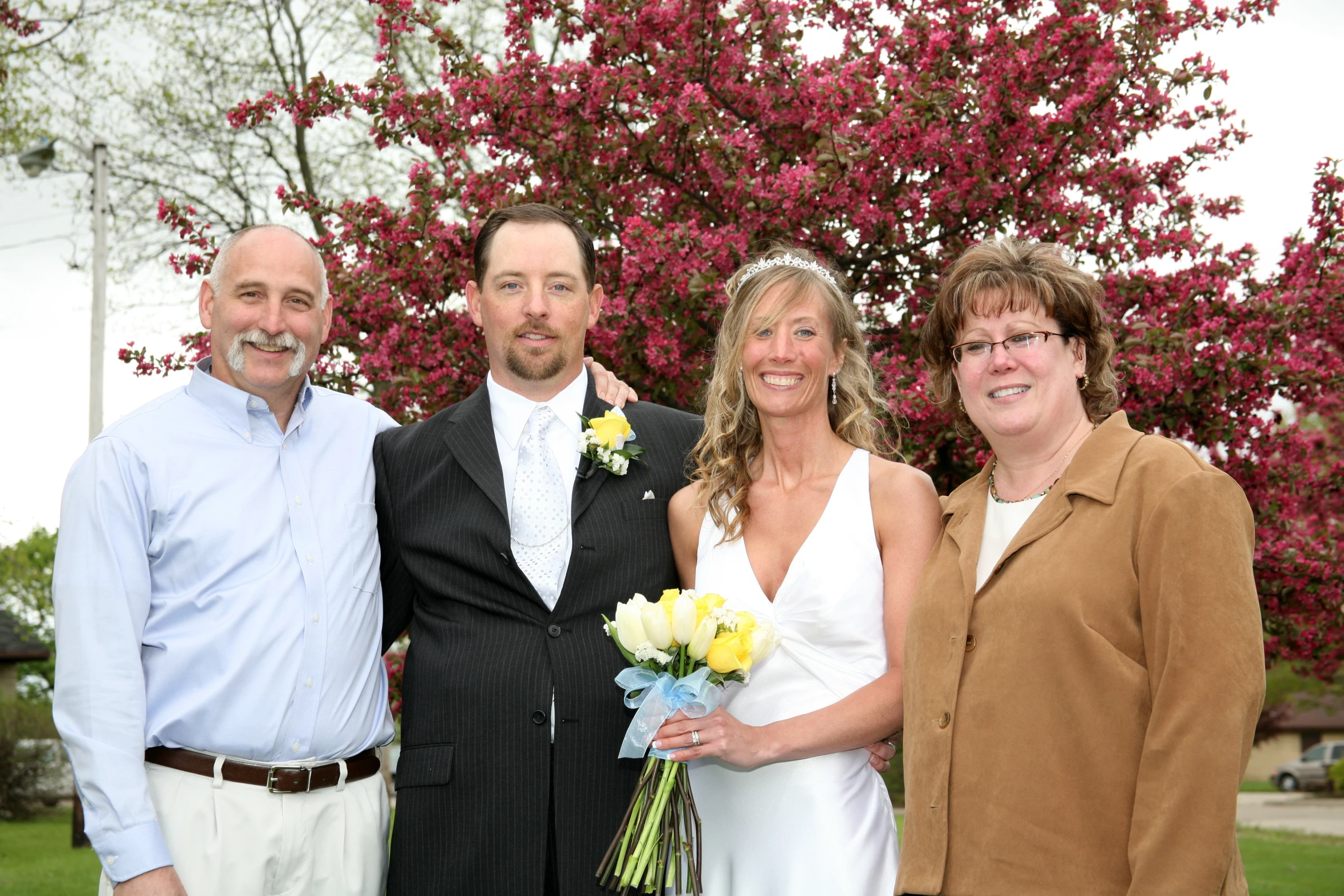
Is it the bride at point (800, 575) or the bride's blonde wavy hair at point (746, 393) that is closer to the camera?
the bride at point (800, 575)

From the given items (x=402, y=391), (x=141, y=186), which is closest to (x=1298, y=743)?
(x=141, y=186)

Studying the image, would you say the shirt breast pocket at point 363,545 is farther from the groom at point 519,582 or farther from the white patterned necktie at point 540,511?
the white patterned necktie at point 540,511

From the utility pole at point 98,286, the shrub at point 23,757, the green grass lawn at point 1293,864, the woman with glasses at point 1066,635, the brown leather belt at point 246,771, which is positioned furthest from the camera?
the shrub at point 23,757

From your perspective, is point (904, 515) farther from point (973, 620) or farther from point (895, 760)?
point (895, 760)

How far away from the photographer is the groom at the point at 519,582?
3764 mm

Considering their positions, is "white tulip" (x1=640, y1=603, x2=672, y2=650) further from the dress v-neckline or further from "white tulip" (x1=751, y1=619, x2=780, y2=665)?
the dress v-neckline

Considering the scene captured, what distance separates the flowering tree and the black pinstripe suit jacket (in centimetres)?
249

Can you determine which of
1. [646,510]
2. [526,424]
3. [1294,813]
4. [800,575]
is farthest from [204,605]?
[1294,813]

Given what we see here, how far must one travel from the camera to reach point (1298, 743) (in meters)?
56.3

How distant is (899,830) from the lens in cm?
977

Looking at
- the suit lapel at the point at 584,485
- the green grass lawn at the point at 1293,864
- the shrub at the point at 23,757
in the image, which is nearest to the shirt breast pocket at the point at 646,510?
the suit lapel at the point at 584,485

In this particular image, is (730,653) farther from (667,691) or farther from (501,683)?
(501,683)

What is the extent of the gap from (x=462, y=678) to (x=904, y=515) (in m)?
1.55

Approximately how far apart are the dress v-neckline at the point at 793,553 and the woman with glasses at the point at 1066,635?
0.60m
